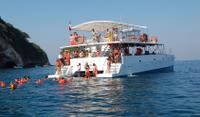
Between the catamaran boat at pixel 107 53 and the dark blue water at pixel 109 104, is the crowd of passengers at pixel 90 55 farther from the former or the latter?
the dark blue water at pixel 109 104

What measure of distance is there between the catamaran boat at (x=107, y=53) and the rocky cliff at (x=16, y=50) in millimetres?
58979

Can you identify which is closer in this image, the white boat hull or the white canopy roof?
the white boat hull

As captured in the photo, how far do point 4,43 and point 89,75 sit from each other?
65.4 m

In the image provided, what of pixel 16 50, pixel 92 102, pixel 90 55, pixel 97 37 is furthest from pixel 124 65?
pixel 16 50

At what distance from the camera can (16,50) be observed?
102m

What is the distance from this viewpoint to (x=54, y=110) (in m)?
15.4

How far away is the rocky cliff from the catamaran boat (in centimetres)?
5898

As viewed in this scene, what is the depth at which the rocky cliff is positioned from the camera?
308 ft

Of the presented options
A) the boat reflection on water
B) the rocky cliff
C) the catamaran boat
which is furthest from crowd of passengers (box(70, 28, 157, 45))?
the rocky cliff

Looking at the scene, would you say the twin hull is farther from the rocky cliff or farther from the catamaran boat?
the rocky cliff

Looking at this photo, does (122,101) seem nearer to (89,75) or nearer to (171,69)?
(89,75)

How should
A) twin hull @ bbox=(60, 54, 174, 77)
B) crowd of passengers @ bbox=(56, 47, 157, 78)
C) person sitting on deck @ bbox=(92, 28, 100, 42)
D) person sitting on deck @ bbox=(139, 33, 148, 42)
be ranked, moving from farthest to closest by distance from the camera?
person sitting on deck @ bbox=(139, 33, 148, 42), person sitting on deck @ bbox=(92, 28, 100, 42), crowd of passengers @ bbox=(56, 47, 157, 78), twin hull @ bbox=(60, 54, 174, 77)

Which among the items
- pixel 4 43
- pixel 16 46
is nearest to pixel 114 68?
pixel 4 43

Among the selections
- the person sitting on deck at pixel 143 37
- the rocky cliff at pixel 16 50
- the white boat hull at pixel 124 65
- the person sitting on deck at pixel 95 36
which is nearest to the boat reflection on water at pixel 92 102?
the white boat hull at pixel 124 65
